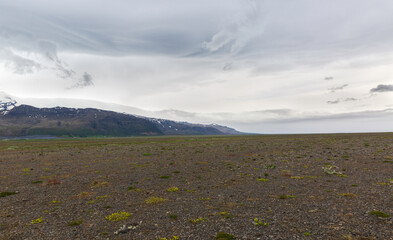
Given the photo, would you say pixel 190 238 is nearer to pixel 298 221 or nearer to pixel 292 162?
pixel 298 221

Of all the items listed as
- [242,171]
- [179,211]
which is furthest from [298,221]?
[242,171]

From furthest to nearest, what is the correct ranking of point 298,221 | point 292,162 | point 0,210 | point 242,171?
1. point 292,162
2. point 242,171
3. point 0,210
4. point 298,221

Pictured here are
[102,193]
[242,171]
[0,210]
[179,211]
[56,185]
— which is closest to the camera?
[179,211]

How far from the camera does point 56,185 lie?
2244 centimetres

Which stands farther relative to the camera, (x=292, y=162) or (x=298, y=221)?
(x=292, y=162)

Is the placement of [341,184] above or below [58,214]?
above

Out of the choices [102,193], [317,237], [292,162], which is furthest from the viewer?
[292,162]

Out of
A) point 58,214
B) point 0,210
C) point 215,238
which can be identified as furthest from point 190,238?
point 0,210

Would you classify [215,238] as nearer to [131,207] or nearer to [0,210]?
[131,207]

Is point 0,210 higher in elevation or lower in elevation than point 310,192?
lower

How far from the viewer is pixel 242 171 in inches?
1072

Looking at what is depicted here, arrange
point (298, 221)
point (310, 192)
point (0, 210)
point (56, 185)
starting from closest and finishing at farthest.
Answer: point (298, 221)
point (0, 210)
point (310, 192)
point (56, 185)

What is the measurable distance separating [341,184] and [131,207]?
739 inches

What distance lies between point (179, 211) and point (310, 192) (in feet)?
36.8
